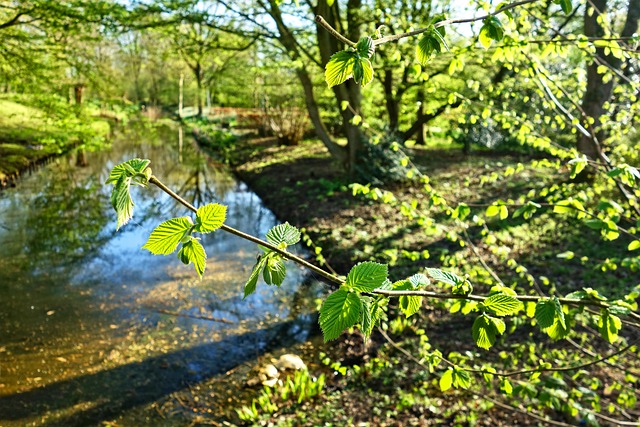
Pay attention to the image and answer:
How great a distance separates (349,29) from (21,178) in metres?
10.3

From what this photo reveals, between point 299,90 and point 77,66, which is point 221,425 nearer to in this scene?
point 77,66

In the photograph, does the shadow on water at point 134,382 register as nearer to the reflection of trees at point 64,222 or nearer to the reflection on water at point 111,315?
the reflection on water at point 111,315

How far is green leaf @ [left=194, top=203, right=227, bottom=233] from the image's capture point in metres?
0.83

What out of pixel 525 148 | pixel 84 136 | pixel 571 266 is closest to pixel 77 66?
pixel 84 136

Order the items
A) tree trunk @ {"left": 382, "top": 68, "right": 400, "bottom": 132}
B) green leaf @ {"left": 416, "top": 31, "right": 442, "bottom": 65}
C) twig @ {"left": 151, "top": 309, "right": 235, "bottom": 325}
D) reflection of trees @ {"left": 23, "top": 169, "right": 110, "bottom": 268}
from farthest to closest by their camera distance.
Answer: tree trunk @ {"left": 382, "top": 68, "right": 400, "bottom": 132}, reflection of trees @ {"left": 23, "top": 169, "right": 110, "bottom": 268}, twig @ {"left": 151, "top": 309, "right": 235, "bottom": 325}, green leaf @ {"left": 416, "top": 31, "right": 442, "bottom": 65}

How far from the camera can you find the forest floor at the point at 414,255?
4.14 m

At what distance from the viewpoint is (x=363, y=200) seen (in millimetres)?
10391

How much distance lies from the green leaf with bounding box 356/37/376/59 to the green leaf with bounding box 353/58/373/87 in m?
0.01

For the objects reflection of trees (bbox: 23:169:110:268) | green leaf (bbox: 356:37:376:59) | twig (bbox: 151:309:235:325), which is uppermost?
green leaf (bbox: 356:37:376:59)

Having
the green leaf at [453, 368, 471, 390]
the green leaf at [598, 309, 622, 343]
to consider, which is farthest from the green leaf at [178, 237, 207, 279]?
the green leaf at [598, 309, 622, 343]

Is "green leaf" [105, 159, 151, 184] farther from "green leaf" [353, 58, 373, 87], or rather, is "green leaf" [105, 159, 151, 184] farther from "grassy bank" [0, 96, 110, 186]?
"grassy bank" [0, 96, 110, 186]

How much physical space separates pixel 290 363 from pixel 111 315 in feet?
8.75

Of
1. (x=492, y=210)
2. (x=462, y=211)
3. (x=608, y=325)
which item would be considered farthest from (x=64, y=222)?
(x=608, y=325)

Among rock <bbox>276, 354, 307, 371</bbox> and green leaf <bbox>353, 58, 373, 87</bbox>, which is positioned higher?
green leaf <bbox>353, 58, 373, 87</bbox>
